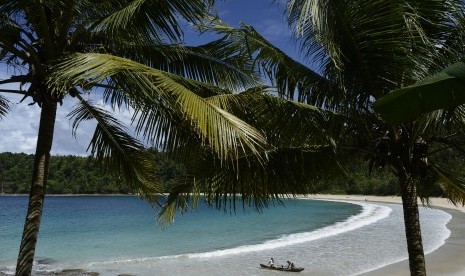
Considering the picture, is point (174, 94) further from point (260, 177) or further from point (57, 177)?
point (57, 177)

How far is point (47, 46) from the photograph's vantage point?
4.52m

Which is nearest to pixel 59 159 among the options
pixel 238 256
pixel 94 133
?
pixel 238 256

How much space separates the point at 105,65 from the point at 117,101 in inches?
81.8

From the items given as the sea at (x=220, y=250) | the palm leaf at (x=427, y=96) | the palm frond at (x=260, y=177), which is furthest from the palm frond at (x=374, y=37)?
the sea at (x=220, y=250)

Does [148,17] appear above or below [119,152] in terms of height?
above

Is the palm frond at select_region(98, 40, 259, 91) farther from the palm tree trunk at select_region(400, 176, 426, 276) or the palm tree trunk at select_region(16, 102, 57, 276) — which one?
the palm tree trunk at select_region(400, 176, 426, 276)

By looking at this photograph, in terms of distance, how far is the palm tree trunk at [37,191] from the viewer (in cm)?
440

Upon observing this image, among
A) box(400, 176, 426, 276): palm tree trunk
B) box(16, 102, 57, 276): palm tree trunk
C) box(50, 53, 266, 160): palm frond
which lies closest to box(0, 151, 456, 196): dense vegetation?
box(400, 176, 426, 276): palm tree trunk

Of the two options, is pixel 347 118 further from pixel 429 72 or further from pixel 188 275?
pixel 188 275

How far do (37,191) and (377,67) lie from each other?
3324mm

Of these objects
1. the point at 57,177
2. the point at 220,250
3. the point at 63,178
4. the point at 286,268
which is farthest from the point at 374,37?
the point at 63,178

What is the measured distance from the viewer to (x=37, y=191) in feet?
14.8

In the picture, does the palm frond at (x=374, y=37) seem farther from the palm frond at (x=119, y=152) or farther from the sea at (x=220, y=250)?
the sea at (x=220, y=250)

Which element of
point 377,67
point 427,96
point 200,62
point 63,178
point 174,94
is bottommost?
point 427,96
